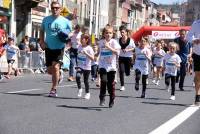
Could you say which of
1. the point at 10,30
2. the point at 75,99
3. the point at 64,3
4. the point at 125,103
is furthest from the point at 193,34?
the point at 64,3

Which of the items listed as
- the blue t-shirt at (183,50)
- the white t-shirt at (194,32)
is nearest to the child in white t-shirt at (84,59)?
the white t-shirt at (194,32)

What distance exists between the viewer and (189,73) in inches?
1144

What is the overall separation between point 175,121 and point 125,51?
24.3ft

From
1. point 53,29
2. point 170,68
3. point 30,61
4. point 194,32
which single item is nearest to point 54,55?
point 53,29

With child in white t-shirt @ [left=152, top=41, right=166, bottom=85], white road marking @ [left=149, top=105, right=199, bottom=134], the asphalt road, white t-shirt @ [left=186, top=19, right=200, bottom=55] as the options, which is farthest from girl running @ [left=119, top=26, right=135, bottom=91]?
white road marking @ [left=149, top=105, right=199, bottom=134]

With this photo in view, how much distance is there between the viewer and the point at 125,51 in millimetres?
17344

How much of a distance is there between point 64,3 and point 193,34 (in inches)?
1690

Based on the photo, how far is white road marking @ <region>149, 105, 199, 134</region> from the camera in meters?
8.94

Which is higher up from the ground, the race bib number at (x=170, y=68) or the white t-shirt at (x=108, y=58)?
the white t-shirt at (x=108, y=58)

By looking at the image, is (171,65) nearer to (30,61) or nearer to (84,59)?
(84,59)

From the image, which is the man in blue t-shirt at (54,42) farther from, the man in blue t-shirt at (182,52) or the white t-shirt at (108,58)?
the man in blue t-shirt at (182,52)

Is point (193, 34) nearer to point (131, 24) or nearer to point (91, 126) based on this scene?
point (91, 126)

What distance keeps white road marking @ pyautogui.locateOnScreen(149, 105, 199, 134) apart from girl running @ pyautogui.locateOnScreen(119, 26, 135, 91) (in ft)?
16.8

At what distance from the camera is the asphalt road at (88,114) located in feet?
28.8
